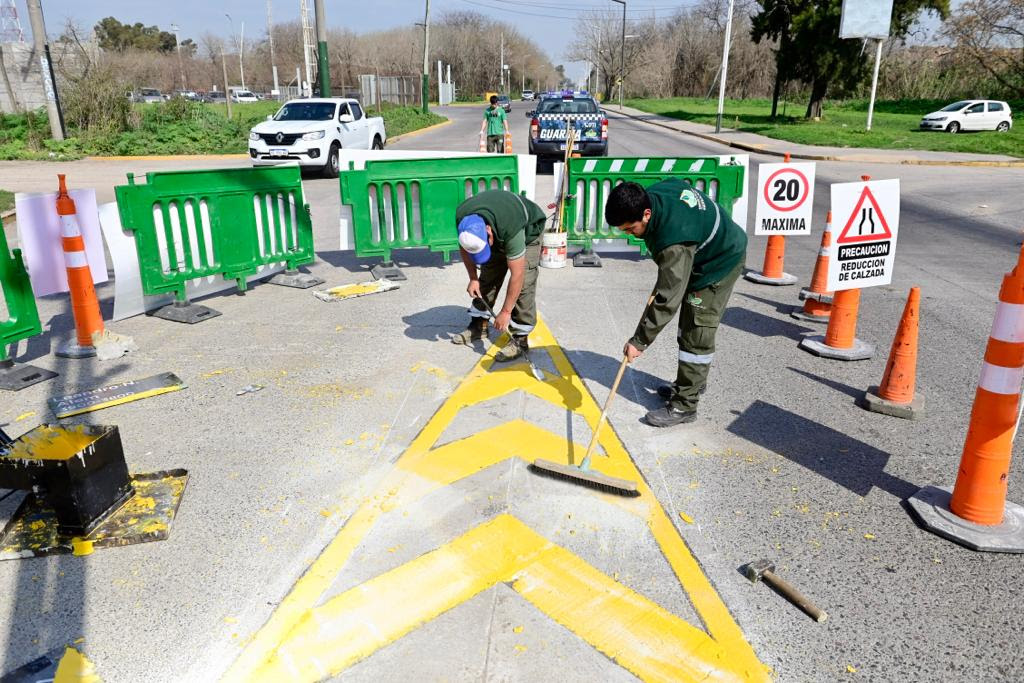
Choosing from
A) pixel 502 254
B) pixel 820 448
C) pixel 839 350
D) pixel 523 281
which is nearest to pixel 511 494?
pixel 820 448

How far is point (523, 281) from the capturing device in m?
5.71

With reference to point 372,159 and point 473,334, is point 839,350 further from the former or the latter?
point 372,159

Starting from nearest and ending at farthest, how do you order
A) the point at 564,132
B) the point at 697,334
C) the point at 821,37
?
the point at 697,334, the point at 564,132, the point at 821,37

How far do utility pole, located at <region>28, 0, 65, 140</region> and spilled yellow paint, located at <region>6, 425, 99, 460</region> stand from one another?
823 inches

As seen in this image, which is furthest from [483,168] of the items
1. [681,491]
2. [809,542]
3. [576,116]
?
[576,116]

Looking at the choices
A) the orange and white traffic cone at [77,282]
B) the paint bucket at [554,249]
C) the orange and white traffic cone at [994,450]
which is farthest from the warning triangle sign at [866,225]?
the orange and white traffic cone at [77,282]

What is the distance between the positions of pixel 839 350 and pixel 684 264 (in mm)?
2591

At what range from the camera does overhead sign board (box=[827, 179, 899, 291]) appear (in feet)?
17.4

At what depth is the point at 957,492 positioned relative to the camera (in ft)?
12.1

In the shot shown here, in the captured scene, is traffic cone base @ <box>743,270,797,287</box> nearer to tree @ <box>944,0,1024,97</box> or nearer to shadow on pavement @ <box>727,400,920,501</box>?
shadow on pavement @ <box>727,400,920,501</box>

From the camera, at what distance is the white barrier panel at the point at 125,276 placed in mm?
6570

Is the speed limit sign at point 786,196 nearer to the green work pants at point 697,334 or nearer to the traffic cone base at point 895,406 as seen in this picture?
the traffic cone base at point 895,406

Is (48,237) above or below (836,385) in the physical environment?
above

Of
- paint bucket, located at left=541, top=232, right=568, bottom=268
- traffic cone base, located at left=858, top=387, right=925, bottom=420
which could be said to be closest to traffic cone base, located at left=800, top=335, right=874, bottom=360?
traffic cone base, located at left=858, top=387, right=925, bottom=420
